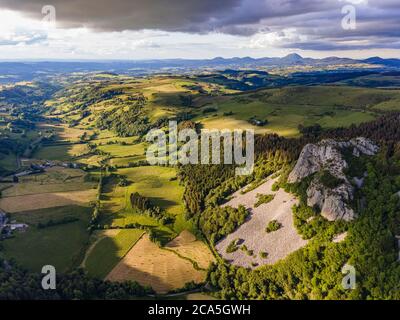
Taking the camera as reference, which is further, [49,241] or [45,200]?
[45,200]

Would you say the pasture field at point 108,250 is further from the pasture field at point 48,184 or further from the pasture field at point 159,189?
the pasture field at point 48,184

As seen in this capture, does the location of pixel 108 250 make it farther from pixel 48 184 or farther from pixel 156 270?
pixel 48 184

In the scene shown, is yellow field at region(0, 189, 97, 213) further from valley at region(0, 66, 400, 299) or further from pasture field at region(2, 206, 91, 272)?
pasture field at region(2, 206, 91, 272)

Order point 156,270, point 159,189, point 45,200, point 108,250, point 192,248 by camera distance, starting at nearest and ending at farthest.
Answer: point 156,270 → point 108,250 → point 192,248 → point 45,200 → point 159,189

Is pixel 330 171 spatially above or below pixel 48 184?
above

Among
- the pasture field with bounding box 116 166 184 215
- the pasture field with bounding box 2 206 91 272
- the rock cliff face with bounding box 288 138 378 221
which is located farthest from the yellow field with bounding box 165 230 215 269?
the rock cliff face with bounding box 288 138 378 221

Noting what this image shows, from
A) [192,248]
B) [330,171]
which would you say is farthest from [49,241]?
[330,171]

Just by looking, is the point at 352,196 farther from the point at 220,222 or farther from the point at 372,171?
the point at 220,222
